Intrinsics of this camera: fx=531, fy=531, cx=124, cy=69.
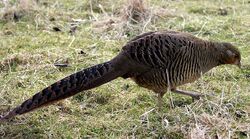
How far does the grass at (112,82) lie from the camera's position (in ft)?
14.0

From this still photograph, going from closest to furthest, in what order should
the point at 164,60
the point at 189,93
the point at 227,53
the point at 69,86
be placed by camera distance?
the point at 69,86 < the point at 164,60 < the point at 227,53 < the point at 189,93

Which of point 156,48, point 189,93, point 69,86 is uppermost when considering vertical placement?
point 156,48

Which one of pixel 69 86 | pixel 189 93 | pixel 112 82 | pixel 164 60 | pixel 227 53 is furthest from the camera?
pixel 112 82

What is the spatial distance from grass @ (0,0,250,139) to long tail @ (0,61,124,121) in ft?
0.90

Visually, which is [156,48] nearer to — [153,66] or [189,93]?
[153,66]

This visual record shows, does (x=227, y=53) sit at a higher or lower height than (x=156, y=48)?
lower

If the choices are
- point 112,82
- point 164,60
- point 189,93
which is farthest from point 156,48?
point 112,82

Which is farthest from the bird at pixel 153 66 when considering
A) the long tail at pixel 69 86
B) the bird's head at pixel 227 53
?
the bird's head at pixel 227 53

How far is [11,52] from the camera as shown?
596 cm

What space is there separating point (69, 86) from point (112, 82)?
1.07 m

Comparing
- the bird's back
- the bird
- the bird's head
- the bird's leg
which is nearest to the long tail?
the bird

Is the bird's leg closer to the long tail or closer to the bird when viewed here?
the bird

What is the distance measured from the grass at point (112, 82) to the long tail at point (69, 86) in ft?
0.90

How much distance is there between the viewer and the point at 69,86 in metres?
4.16
